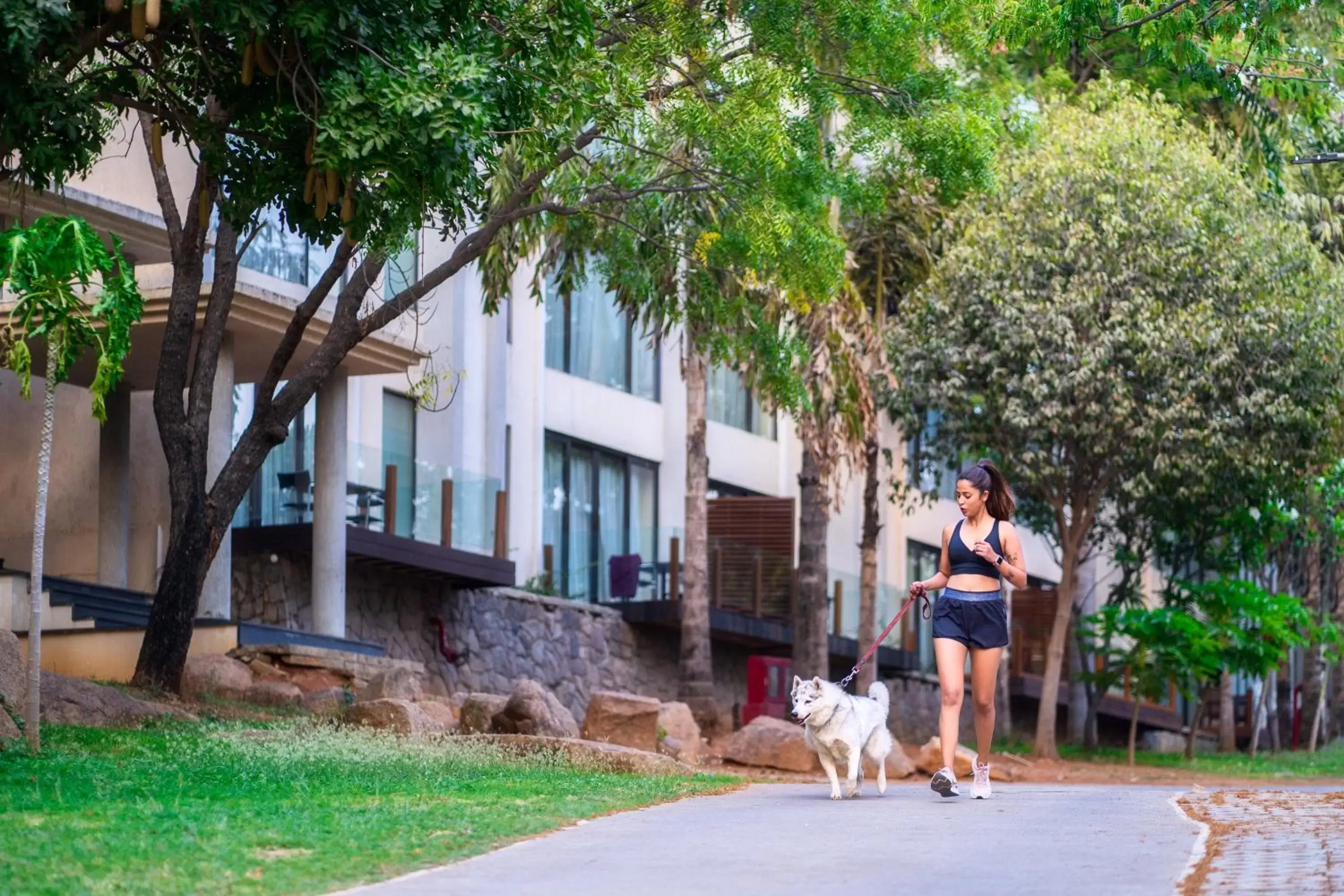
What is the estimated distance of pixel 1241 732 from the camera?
148 feet

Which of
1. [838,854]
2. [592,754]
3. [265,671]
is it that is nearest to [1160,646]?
[265,671]

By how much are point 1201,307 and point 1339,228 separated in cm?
696

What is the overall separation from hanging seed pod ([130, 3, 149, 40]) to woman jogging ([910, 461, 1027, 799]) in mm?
5845

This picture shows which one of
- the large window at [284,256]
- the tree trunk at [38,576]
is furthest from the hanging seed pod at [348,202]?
the large window at [284,256]

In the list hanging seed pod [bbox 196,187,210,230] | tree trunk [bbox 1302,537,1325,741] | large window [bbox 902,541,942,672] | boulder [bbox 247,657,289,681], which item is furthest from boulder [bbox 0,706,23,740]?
tree trunk [bbox 1302,537,1325,741]

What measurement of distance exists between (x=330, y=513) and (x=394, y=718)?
20.9 ft

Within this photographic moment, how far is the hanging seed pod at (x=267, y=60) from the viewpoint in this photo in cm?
1282

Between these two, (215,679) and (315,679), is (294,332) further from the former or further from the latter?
(315,679)

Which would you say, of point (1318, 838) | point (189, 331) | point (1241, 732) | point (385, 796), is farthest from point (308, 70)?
point (1241, 732)

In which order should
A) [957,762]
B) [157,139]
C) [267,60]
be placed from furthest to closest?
[957,762], [157,139], [267,60]

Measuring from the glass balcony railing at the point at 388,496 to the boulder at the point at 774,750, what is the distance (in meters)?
5.78

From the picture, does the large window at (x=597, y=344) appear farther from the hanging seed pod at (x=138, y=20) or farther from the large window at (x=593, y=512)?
the hanging seed pod at (x=138, y=20)

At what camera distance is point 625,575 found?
3098 cm

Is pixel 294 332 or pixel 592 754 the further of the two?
pixel 294 332
